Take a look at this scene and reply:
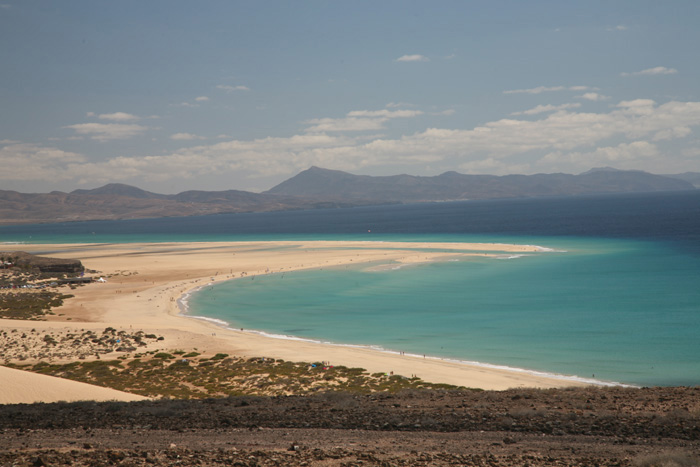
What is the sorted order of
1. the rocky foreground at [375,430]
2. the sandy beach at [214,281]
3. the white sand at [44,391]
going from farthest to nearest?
the sandy beach at [214,281] < the white sand at [44,391] < the rocky foreground at [375,430]

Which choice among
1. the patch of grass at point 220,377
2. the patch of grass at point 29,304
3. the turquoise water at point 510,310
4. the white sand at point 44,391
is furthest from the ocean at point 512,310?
the white sand at point 44,391

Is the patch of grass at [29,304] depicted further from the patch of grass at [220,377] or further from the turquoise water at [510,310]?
the patch of grass at [220,377]

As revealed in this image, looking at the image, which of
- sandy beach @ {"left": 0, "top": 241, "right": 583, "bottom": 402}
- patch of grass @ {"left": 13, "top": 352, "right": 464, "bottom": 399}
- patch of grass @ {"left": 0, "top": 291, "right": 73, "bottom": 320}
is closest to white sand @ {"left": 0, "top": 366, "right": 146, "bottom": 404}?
sandy beach @ {"left": 0, "top": 241, "right": 583, "bottom": 402}

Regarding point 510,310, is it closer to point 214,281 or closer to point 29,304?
point 214,281

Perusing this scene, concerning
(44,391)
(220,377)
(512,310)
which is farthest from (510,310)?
(44,391)

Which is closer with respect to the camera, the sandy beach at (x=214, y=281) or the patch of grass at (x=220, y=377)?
the patch of grass at (x=220, y=377)

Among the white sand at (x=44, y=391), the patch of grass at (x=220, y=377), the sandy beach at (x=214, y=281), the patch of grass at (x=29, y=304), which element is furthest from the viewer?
the patch of grass at (x=29, y=304)

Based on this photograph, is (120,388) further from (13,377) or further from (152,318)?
(152,318)
